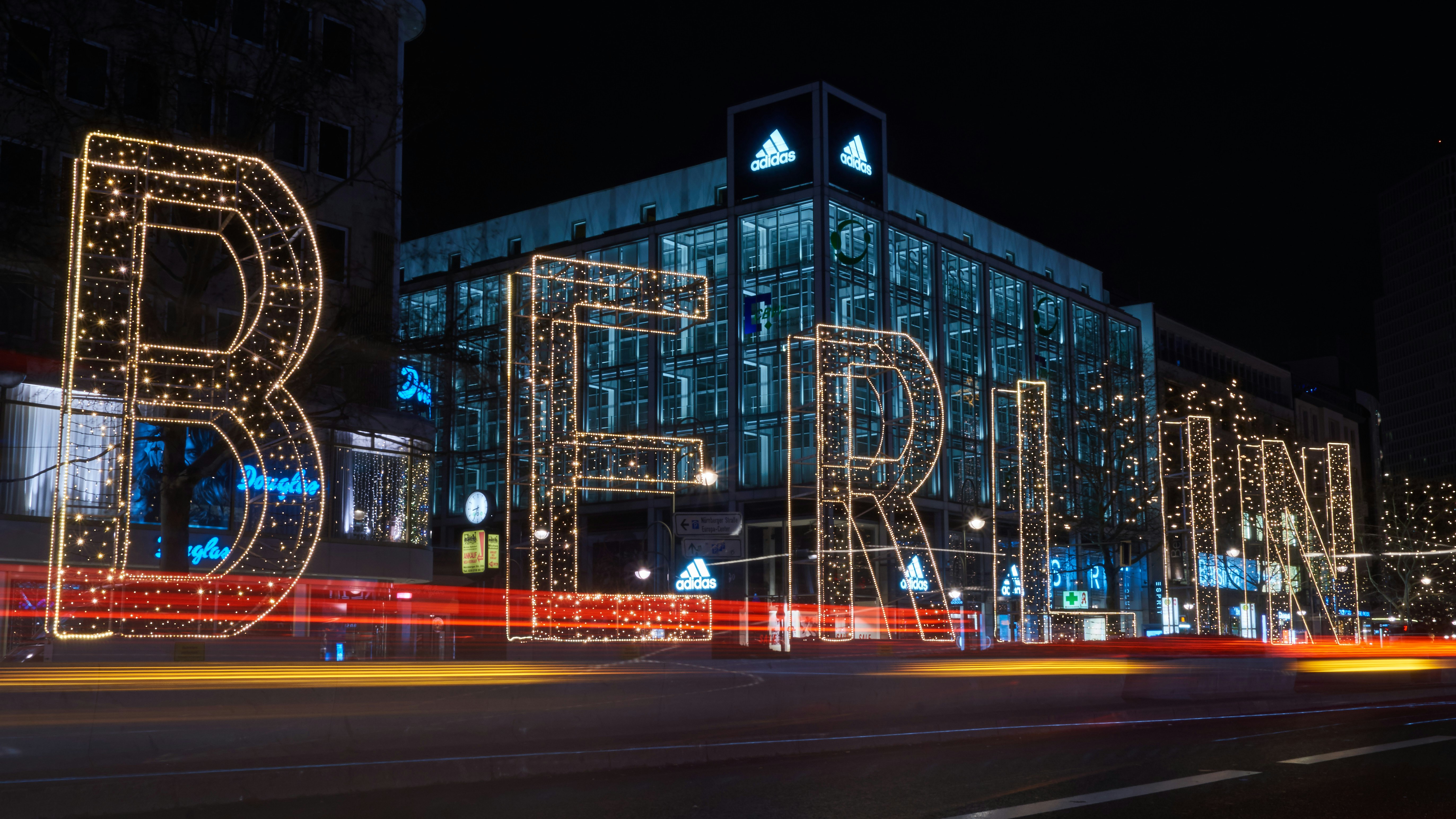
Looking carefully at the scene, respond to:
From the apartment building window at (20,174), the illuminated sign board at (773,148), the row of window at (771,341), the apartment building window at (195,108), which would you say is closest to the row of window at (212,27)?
the apartment building window at (195,108)

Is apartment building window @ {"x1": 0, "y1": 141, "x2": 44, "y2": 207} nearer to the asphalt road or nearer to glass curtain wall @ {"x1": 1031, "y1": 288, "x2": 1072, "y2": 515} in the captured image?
the asphalt road

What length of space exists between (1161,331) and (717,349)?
38.6 meters

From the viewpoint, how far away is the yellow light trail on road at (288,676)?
37.9 feet

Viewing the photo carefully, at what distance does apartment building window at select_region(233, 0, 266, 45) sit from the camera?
21.3 metres

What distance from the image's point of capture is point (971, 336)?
66.4 m

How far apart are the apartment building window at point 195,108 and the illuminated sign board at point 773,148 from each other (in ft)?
129

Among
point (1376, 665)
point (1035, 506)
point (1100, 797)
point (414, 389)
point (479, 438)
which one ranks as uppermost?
point (479, 438)

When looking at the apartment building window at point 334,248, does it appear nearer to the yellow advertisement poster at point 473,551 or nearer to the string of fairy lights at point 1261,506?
the yellow advertisement poster at point 473,551

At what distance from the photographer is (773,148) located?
59.4m

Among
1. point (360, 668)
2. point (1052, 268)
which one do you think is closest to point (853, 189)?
point (1052, 268)

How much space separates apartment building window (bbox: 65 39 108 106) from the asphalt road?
13.1m

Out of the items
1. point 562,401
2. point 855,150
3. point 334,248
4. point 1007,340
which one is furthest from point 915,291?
point 562,401

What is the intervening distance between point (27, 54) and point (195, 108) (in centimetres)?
923

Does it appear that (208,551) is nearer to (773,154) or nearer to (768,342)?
(768,342)
